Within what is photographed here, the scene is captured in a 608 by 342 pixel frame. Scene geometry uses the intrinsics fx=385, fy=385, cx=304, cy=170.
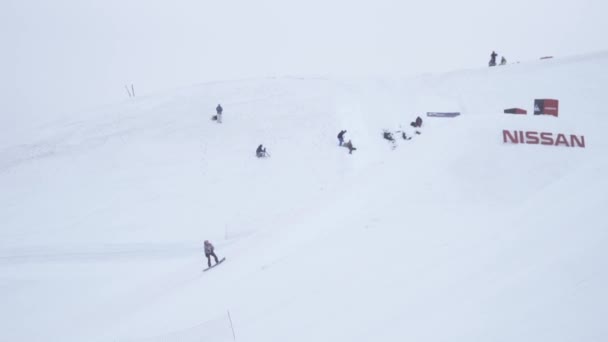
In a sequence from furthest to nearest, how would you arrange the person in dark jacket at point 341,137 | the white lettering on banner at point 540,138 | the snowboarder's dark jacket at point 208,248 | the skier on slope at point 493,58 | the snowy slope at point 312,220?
the skier on slope at point 493,58 < the person in dark jacket at point 341,137 < the white lettering on banner at point 540,138 < the snowboarder's dark jacket at point 208,248 < the snowy slope at point 312,220

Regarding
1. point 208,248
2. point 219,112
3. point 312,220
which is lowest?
point 208,248

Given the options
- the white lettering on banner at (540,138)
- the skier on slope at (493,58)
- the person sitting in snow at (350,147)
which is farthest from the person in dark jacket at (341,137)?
the skier on slope at (493,58)

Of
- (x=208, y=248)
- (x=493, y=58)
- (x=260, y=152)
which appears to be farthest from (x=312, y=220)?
(x=493, y=58)

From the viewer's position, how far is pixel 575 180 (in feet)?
41.3

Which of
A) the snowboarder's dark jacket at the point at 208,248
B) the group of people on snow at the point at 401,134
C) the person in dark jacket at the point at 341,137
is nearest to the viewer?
the snowboarder's dark jacket at the point at 208,248

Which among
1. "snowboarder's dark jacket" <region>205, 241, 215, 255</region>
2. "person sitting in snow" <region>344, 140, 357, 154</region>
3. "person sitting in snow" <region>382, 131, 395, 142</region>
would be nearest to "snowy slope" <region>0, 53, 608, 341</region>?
"person sitting in snow" <region>344, 140, 357, 154</region>

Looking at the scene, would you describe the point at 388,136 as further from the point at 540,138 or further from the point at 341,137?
the point at 540,138

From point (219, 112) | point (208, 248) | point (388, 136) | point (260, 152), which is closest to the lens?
point (208, 248)

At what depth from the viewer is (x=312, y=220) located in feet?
50.2

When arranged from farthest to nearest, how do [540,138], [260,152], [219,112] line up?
[219,112], [260,152], [540,138]

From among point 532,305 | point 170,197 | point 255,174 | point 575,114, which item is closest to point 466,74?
point 575,114

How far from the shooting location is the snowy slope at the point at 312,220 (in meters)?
7.32

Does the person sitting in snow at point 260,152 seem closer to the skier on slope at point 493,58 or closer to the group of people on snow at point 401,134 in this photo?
the group of people on snow at point 401,134

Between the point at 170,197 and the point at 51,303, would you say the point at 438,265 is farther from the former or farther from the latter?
the point at 170,197
